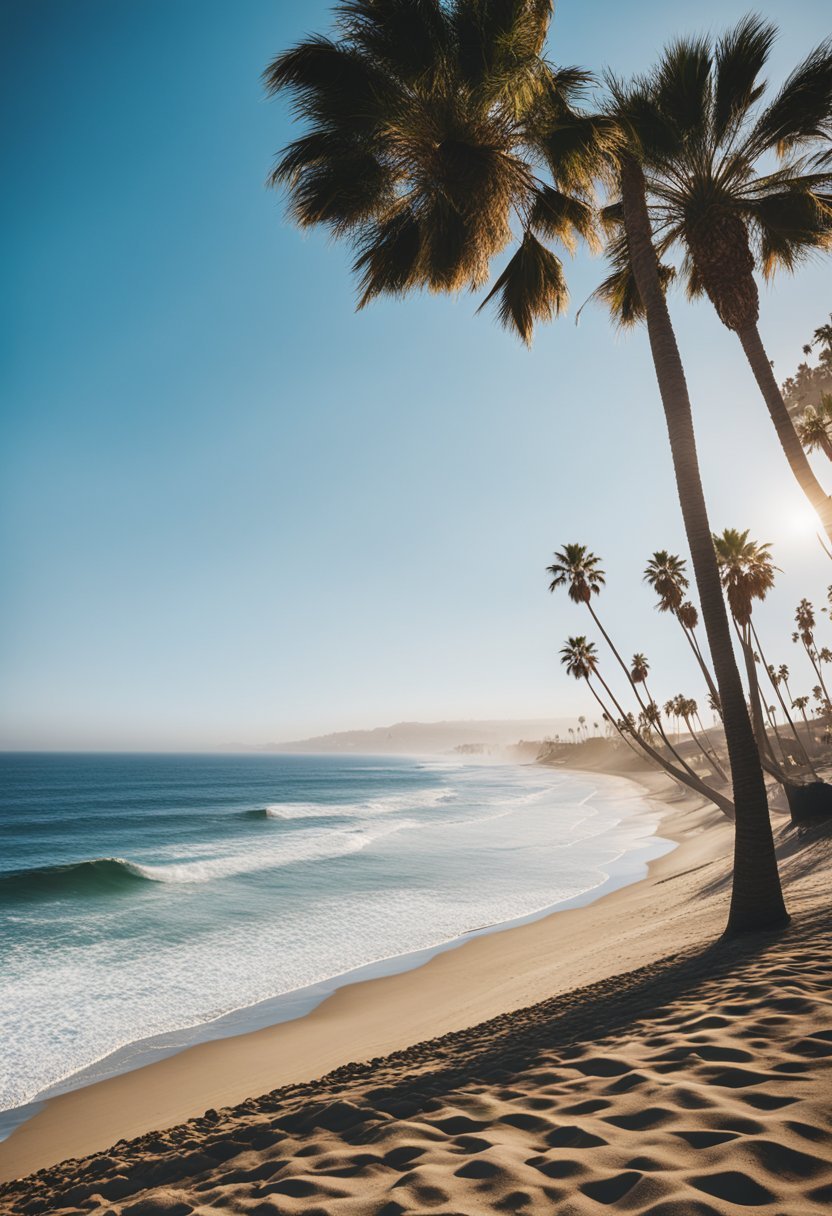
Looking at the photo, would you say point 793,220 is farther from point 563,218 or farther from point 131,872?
point 131,872

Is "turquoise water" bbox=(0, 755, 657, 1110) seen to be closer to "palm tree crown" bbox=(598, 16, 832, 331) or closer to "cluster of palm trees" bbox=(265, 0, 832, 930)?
"cluster of palm trees" bbox=(265, 0, 832, 930)

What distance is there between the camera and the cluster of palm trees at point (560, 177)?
7.22 m

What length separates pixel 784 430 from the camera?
10.3 m

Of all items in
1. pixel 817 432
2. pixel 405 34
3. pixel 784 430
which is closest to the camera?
pixel 405 34

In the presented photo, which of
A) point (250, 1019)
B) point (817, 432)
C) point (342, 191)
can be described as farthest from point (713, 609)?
point (817, 432)

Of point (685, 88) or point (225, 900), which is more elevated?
point (685, 88)

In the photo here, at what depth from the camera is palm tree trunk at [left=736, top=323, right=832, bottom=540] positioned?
33.2 ft

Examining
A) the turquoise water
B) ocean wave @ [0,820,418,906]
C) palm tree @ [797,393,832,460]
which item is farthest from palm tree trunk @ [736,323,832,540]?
ocean wave @ [0,820,418,906]

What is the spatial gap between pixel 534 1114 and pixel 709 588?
6.50 metres

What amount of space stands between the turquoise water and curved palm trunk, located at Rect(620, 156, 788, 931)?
10.0m

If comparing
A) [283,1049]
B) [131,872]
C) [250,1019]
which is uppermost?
[283,1049]

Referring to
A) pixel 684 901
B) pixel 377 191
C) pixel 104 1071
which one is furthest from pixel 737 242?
pixel 104 1071

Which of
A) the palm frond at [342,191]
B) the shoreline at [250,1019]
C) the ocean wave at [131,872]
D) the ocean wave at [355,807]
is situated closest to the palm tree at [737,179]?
the palm frond at [342,191]

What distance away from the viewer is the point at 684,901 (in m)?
13.0
